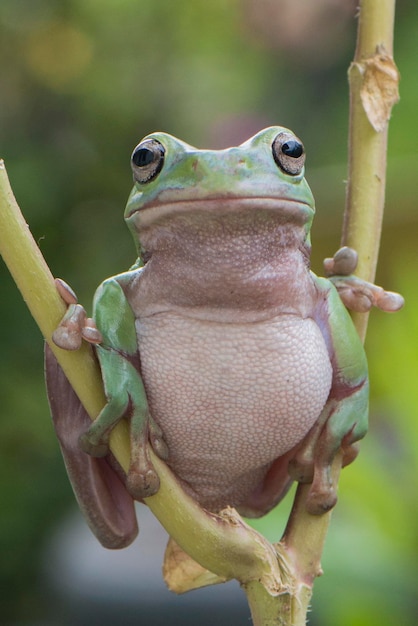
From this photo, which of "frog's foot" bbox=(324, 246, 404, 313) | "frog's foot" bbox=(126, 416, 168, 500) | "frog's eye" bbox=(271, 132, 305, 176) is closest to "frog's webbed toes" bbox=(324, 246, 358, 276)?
"frog's foot" bbox=(324, 246, 404, 313)

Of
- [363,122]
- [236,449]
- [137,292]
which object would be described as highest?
[363,122]

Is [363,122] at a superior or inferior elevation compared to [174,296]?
superior

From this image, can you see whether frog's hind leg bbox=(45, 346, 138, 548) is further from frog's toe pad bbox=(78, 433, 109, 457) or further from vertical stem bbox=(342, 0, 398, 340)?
vertical stem bbox=(342, 0, 398, 340)

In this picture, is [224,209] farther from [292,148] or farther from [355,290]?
[355,290]

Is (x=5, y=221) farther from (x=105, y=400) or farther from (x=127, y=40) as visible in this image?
(x=127, y=40)

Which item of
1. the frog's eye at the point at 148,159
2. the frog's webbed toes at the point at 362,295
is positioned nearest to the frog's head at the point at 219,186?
the frog's eye at the point at 148,159

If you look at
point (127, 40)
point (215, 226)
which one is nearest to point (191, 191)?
point (215, 226)

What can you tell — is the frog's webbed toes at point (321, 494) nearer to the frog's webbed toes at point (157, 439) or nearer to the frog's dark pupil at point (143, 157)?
the frog's webbed toes at point (157, 439)
